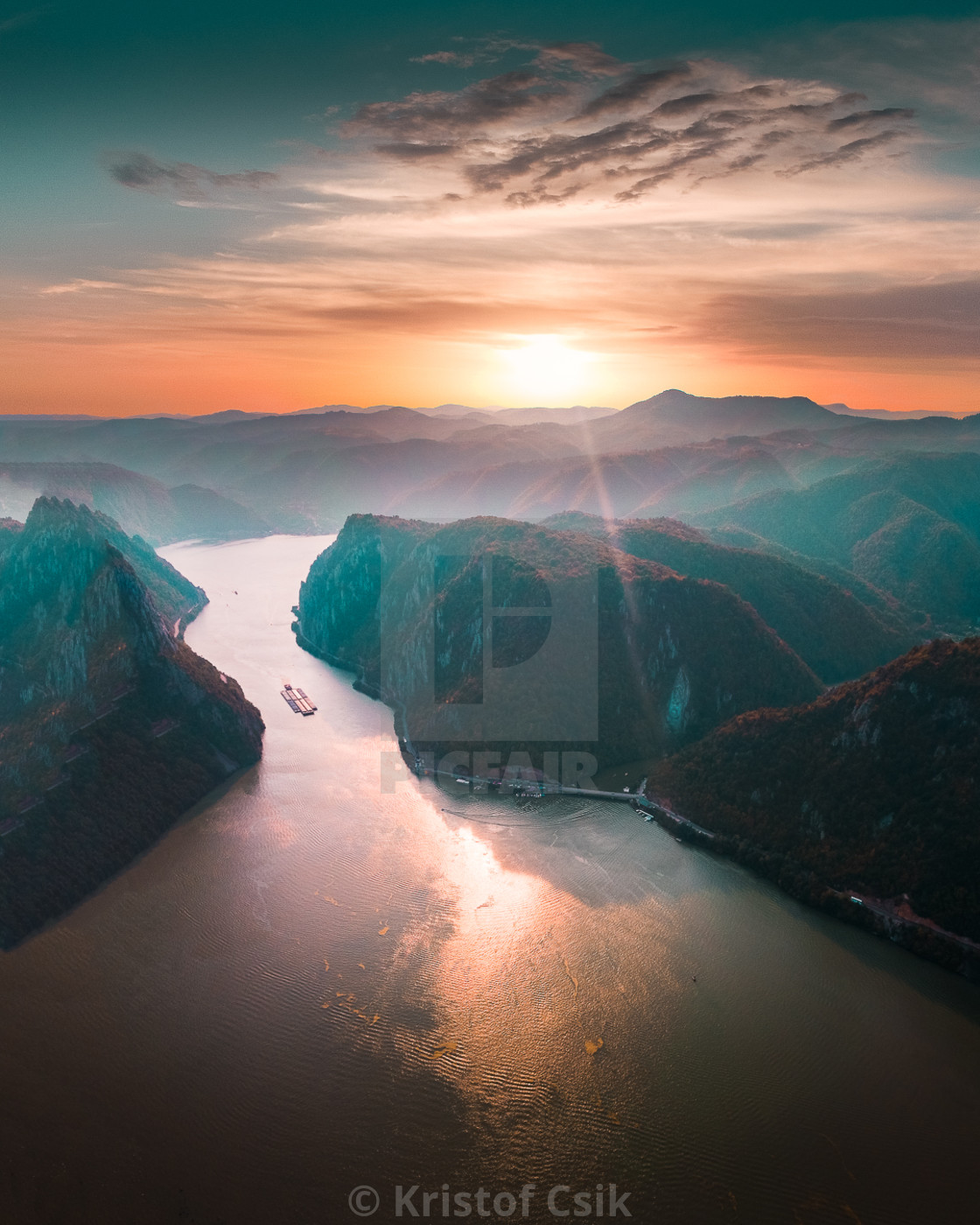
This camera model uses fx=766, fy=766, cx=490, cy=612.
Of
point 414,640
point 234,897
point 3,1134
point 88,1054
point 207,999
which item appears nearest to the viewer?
point 3,1134

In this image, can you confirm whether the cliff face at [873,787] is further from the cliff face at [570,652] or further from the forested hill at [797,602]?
the forested hill at [797,602]

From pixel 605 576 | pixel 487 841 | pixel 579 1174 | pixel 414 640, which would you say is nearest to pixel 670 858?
pixel 487 841

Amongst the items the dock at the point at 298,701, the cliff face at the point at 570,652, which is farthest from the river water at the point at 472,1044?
the dock at the point at 298,701

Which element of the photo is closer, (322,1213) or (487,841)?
(322,1213)

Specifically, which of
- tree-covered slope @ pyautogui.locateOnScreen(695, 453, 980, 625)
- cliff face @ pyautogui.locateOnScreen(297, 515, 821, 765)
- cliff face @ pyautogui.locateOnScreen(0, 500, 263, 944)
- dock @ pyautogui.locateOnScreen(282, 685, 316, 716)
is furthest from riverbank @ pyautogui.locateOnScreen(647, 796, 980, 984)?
tree-covered slope @ pyautogui.locateOnScreen(695, 453, 980, 625)

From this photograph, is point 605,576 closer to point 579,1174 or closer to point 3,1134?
point 579,1174
